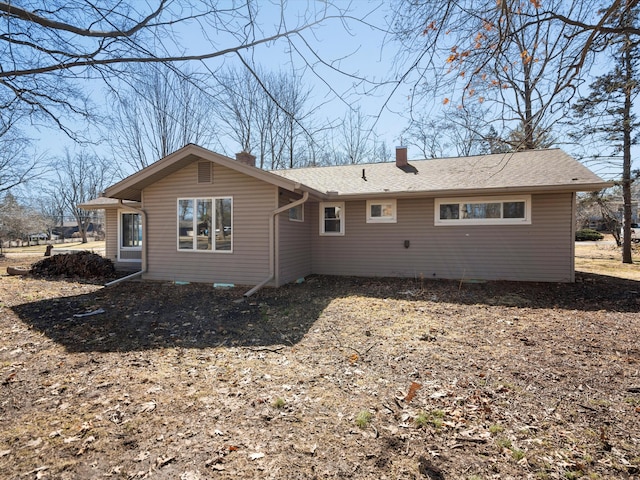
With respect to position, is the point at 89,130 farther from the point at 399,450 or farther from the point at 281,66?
the point at 399,450

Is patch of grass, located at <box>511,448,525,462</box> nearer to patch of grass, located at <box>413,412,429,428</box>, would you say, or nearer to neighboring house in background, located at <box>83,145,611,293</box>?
patch of grass, located at <box>413,412,429,428</box>

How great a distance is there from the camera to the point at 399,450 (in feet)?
7.89

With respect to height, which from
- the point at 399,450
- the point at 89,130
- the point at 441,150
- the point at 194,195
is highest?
the point at 441,150

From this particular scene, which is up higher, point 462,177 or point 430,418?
point 462,177

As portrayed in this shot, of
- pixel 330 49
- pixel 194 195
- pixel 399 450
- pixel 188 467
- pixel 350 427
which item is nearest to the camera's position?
pixel 188 467

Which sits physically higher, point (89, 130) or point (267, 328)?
point (89, 130)

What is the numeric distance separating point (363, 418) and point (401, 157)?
10.4 m

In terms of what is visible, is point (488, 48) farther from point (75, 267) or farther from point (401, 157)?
point (75, 267)

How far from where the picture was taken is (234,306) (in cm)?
671

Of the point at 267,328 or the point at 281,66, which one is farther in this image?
the point at 267,328

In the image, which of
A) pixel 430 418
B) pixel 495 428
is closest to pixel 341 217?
pixel 430 418

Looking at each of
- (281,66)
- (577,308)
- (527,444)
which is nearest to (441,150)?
(577,308)

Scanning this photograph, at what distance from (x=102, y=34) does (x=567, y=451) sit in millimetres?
6060

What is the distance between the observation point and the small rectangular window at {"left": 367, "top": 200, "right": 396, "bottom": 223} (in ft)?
32.7
